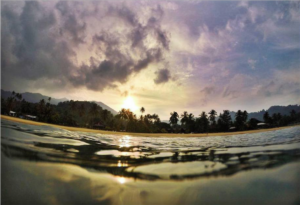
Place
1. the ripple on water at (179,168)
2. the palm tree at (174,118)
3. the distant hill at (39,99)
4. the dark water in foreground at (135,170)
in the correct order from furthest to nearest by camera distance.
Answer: the palm tree at (174,118)
the distant hill at (39,99)
the ripple on water at (179,168)
the dark water in foreground at (135,170)

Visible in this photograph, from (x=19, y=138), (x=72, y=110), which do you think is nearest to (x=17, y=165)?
(x=19, y=138)

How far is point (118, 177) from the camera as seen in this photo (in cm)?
208

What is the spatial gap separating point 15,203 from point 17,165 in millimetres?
534

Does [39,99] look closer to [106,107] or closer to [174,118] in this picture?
[106,107]

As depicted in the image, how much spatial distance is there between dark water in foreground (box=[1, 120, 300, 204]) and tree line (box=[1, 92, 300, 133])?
0.21m

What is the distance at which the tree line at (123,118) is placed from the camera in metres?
2.44

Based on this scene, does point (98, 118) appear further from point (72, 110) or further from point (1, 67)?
Answer: point (1, 67)

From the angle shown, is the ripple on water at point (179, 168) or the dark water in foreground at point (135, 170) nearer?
the dark water in foreground at point (135, 170)

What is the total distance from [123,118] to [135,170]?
0.82 metres

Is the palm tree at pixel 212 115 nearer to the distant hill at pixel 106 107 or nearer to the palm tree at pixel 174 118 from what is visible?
the palm tree at pixel 174 118

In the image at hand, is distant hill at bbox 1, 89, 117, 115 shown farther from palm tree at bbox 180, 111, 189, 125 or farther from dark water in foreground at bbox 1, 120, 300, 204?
palm tree at bbox 180, 111, 189, 125

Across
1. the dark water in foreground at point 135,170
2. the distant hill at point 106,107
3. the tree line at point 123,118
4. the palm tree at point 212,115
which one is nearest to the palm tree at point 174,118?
the tree line at point 123,118

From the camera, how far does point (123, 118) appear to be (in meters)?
2.45

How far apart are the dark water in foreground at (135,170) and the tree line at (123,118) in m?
0.21
